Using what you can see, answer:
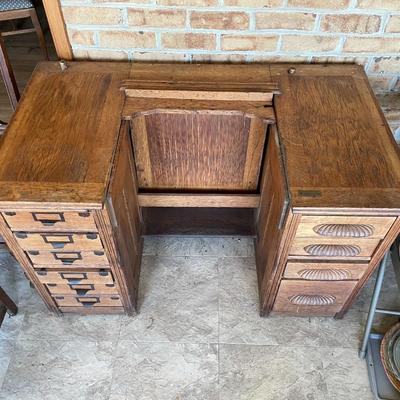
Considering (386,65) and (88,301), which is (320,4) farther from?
(88,301)

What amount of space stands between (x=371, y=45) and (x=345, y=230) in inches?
27.8

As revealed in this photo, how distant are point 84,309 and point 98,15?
3.40ft

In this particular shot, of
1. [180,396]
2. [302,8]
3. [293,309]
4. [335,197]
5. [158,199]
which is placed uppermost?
[302,8]

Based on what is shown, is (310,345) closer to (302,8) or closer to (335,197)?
(335,197)

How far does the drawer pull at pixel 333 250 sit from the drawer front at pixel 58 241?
63cm

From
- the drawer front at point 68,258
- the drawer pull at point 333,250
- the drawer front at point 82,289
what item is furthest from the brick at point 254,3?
the drawer front at point 82,289

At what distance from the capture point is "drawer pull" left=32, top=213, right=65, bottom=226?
3.56ft

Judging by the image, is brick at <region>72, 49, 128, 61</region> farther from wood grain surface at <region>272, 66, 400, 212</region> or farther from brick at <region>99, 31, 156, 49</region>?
wood grain surface at <region>272, 66, 400, 212</region>

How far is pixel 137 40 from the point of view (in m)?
1.40

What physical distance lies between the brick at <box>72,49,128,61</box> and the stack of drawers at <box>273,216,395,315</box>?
2.89 ft

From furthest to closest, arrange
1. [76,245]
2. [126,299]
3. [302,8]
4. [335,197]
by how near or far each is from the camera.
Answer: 1. [126,299]
2. [302,8]
3. [76,245]
4. [335,197]

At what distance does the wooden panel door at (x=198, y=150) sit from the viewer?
141 centimetres

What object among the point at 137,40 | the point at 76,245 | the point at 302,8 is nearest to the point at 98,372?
the point at 76,245

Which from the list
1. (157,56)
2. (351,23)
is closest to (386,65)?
(351,23)
